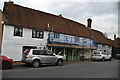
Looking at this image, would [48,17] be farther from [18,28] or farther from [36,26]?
[18,28]

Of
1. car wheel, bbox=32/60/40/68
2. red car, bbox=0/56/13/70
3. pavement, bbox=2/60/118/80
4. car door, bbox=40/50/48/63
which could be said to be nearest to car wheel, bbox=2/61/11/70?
red car, bbox=0/56/13/70

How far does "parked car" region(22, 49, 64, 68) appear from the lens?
41.5 feet

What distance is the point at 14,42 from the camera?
1670 cm

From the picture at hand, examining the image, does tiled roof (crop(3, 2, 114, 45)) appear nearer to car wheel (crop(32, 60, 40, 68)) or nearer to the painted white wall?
the painted white wall

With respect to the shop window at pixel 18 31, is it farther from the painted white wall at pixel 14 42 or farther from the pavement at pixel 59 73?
the pavement at pixel 59 73

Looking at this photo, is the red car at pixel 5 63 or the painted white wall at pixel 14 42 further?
the painted white wall at pixel 14 42

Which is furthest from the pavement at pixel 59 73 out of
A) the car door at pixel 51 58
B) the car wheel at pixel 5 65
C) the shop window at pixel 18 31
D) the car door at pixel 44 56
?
the shop window at pixel 18 31

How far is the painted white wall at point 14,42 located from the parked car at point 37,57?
385 centimetres

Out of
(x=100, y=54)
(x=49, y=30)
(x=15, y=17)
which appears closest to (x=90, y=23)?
(x=100, y=54)

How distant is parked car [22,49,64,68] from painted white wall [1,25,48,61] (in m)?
3.85

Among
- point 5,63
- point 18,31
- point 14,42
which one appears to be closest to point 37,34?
point 18,31

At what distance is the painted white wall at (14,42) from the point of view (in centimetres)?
1612

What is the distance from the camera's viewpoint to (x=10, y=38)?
54.0ft

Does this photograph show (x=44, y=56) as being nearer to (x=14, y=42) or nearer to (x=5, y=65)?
(x=5, y=65)
